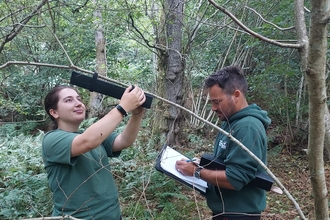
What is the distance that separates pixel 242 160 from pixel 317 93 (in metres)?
0.59

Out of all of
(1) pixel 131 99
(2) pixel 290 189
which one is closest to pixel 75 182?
(1) pixel 131 99

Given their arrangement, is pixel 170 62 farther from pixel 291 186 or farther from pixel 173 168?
pixel 173 168

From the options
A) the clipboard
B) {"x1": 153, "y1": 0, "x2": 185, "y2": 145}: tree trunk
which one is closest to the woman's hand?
the clipboard

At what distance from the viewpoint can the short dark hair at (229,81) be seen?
1.89 metres

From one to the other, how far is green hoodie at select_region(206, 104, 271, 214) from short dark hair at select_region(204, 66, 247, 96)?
6.2 inches

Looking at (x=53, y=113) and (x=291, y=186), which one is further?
(x=291, y=186)

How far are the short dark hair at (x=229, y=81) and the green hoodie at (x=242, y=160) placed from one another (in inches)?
6.2

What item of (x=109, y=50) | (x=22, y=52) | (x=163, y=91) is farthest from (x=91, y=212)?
(x=109, y=50)

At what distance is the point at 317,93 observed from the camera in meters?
1.23

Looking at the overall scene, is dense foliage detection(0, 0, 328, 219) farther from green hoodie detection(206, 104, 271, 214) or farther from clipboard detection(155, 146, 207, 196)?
green hoodie detection(206, 104, 271, 214)

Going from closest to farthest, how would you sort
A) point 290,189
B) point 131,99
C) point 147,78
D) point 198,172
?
point 131,99 → point 198,172 → point 290,189 → point 147,78

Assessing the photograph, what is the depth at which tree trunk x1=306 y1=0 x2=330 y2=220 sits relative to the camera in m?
1.11

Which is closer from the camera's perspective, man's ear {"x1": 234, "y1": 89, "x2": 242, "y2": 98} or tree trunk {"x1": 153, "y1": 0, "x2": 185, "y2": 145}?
man's ear {"x1": 234, "y1": 89, "x2": 242, "y2": 98}

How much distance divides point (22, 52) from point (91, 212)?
8095mm
